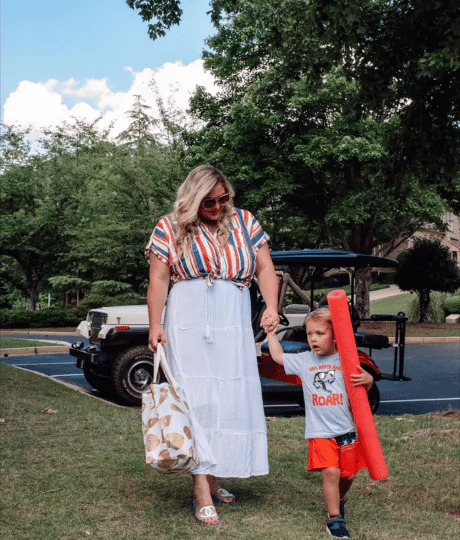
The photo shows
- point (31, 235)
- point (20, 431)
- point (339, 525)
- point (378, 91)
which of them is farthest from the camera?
point (31, 235)

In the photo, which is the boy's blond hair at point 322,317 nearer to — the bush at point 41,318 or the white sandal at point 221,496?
the white sandal at point 221,496

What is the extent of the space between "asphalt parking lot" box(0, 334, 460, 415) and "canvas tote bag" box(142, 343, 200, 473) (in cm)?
595

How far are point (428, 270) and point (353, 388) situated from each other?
2484cm

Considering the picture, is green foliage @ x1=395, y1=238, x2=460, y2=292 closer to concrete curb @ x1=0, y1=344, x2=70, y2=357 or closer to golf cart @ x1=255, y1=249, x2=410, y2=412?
concrete curb @ x1=0, y1=344, x2=70, y2=357

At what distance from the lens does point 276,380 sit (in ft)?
27.6

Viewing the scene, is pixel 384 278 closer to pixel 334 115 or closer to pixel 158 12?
pixel 334 115

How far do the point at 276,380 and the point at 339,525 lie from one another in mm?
4631

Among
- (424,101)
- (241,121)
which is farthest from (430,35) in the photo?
(241,121)

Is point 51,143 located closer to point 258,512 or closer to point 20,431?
point 20,431

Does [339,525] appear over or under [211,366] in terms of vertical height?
under

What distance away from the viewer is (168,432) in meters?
3.68

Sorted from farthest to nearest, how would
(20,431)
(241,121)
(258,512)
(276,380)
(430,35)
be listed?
1. (241,121)
2. (276,380)
3. (430,35)
4. (20,431)
5. (258,512)

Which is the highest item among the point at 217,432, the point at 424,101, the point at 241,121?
the point at 241,121

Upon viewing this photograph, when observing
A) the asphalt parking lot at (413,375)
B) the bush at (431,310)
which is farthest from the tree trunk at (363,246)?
the asphalt parking lot at (413,375)
